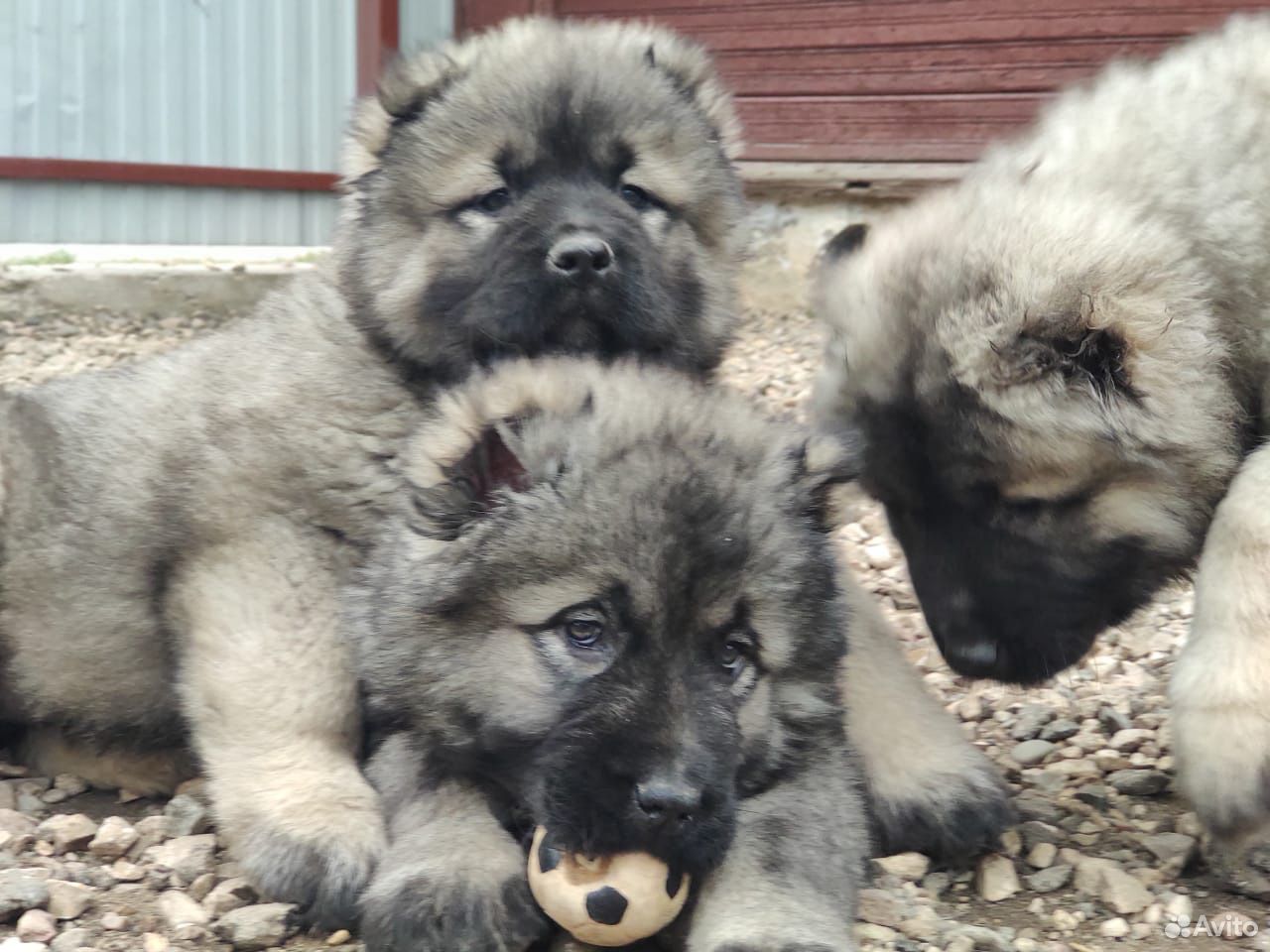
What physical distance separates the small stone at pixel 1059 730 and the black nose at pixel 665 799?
1.47 m

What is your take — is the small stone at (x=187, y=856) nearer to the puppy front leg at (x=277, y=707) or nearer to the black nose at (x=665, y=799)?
the puppy front leg at (x=277, y=707)

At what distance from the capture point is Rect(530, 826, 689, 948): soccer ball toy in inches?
83.2

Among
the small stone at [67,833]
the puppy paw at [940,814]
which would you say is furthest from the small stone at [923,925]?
the small stone at [67,833]

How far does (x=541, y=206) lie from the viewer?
10.00 ft

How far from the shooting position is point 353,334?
10.4 feet

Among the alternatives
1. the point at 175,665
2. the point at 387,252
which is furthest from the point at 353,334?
the point at 175,665

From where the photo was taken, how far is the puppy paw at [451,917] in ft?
7.04

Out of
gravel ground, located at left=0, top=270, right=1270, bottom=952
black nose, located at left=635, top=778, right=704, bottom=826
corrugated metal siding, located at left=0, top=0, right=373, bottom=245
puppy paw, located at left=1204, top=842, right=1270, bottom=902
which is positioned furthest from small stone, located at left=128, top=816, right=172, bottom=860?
corrugated metal siding, located at left=0, top=0, right=373, bottom=245

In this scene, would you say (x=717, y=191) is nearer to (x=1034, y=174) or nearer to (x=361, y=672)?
(x=1034, y=174)

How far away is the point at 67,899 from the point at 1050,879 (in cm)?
160

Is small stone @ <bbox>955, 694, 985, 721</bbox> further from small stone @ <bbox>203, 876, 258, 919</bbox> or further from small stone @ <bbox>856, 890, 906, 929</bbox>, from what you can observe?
small stone @ <bbox>203, 876, 258, 919</bbox>

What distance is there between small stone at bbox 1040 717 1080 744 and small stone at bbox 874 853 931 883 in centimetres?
74

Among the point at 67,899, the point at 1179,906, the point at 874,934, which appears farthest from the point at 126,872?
the point at 1179,906

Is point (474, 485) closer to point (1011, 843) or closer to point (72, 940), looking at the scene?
point (72, 940)
